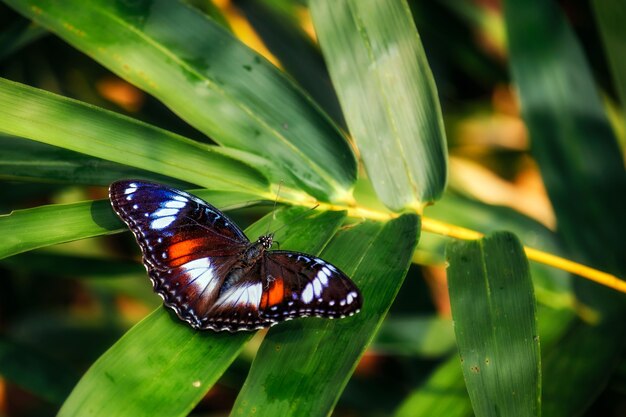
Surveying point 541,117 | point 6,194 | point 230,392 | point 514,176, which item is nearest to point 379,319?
point 541,117

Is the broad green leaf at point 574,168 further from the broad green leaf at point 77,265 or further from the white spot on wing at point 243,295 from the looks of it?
the broad green leaf at point 77,265

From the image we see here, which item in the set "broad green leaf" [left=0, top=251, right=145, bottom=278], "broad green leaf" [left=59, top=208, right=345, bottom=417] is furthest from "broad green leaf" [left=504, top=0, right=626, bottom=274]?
"broad green leaf" [left=0, top=251, right=145, bottom=278]

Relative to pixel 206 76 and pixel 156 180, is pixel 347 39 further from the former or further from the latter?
pixel 156 180

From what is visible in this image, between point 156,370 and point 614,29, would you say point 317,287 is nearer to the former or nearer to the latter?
point 156,370

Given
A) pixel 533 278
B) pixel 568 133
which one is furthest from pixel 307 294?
pixel 568 133

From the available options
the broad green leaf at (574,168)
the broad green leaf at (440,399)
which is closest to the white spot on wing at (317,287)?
the broad green leaf at (440,399)
